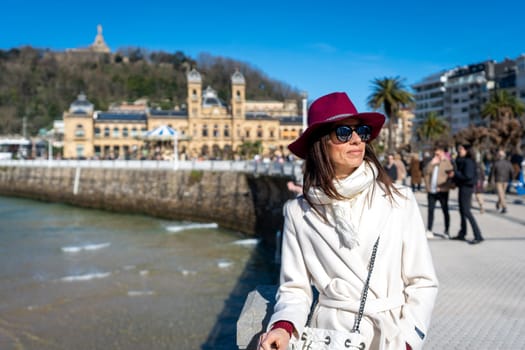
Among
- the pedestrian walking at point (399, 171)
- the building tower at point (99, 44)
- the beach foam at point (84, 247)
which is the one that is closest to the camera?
the pedestrian walking at point (399, 171)

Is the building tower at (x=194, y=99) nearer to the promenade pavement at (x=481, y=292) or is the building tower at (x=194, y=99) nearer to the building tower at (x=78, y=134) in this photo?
the building tower at (x=78, y=134)

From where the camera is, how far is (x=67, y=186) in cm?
3744

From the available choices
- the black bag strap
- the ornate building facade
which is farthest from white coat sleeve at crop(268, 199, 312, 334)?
the ornate building facade

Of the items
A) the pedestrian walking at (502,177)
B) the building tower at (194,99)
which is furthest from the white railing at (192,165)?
the building tower at (194,99)

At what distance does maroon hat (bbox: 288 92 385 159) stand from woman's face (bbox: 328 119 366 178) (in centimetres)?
5

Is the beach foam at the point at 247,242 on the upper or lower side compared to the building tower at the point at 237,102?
lower

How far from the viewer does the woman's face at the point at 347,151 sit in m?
2.24

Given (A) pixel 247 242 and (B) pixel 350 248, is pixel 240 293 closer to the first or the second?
(A) pixel 247 242

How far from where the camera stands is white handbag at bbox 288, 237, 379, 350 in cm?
197

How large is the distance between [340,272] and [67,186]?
38.2 m

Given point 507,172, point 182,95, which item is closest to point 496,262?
point 507,172

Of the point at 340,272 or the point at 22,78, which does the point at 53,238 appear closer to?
the point at 340,272

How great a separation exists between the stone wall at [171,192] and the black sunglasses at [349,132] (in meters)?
16.2

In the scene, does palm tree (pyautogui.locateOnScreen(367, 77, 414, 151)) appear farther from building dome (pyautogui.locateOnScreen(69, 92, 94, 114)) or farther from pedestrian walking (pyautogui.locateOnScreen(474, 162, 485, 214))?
building dome (pyautogui.locateOnScreen(69, 92, 94, 114))
